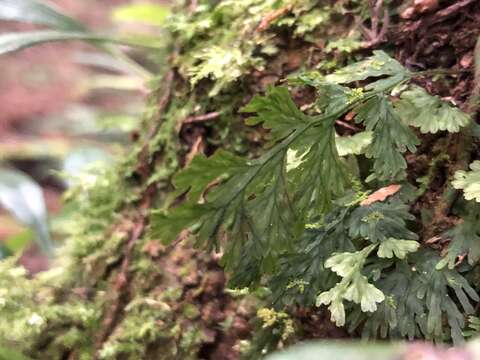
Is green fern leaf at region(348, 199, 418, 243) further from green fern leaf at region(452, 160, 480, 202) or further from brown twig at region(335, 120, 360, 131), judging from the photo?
brown twig at region(335, 120, 360, 131)

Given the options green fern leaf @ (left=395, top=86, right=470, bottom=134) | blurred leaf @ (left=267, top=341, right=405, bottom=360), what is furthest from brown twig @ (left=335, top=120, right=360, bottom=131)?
blurred leaf @ (left=267, top=341, right=405, bottom=360)

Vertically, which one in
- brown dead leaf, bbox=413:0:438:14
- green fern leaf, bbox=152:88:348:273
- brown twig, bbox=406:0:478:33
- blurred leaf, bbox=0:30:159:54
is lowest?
green fern leaf, bbox=152:88:348:273

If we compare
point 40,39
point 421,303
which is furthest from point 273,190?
point 40,39

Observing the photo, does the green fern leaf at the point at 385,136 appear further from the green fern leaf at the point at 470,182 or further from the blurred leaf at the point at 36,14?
the blurred leaf at the point at 36,14

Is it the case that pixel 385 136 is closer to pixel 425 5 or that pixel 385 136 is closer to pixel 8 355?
pixel 425 5

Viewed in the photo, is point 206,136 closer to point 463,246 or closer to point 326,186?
point 326,186

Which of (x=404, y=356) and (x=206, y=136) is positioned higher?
(x=206, y=136)

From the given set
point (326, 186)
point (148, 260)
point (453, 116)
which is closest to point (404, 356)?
point (326, 186)
